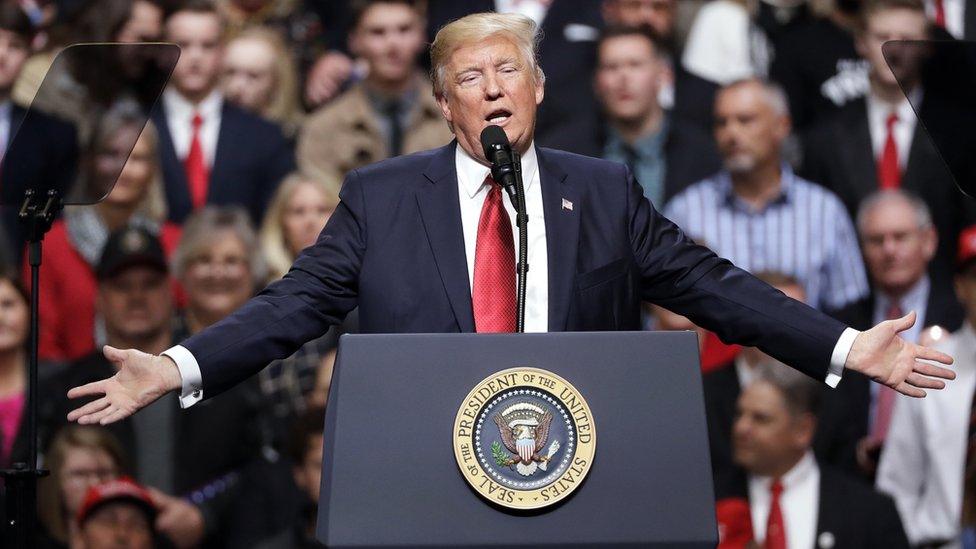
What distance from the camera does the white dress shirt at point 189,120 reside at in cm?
576

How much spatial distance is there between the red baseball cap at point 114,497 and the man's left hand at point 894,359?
9.32ft

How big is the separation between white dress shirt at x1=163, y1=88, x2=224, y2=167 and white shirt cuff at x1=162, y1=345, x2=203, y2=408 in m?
3.27

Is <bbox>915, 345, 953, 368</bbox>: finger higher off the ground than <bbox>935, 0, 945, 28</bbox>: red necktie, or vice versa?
<bbox>935, 0, 945, 28</bbox>: red necktie

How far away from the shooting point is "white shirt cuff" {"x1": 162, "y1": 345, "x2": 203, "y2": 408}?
2541mm

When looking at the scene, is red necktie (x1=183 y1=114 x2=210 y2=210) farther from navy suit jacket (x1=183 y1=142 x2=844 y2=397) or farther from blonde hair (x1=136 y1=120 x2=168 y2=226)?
navy suit jacket (x1=183 y1=142 x2=844 y2=397)

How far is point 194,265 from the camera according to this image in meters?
5.43

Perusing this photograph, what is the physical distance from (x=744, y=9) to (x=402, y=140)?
1465 millimetres

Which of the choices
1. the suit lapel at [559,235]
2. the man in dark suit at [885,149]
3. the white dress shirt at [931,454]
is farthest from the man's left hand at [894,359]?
the man in dark suit at [885,149]

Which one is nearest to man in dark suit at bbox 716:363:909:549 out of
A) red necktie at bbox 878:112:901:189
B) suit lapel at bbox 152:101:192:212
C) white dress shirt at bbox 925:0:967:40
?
red necktie at bbox 878:112:901:189

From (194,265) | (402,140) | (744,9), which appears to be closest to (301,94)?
(402,140)

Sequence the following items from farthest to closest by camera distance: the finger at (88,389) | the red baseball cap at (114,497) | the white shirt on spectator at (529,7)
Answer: the white shirt on spectator at (529,7) → the red baseball cap at (114,497) → the finger at (88,389)

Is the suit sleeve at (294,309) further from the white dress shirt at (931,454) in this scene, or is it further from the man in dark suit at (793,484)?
the white dress shirt at (931,454)

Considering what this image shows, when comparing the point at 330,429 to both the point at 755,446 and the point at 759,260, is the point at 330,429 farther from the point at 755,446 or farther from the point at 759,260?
the point at 759,260

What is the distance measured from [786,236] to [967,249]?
64cm
